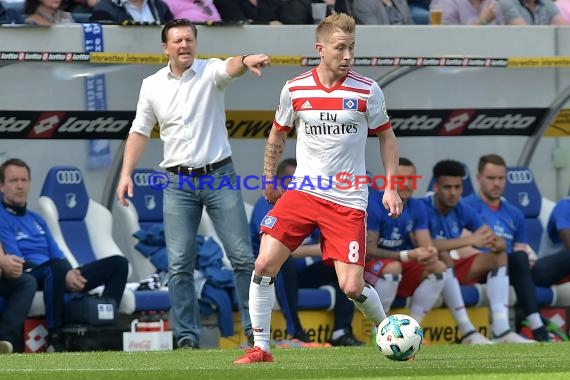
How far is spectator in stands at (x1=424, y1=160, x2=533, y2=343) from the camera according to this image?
13930mm

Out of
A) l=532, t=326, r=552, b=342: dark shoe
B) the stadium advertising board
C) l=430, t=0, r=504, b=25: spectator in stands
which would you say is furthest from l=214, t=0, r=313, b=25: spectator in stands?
l=532, t=326, r=552, b=342: dark shoe

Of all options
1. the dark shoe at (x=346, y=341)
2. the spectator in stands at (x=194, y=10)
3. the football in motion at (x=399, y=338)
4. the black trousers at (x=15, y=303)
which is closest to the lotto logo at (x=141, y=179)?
the spectator in stands at (x=194, y=10)

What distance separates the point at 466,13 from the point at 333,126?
20.9 ft

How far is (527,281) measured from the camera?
14.2 meters

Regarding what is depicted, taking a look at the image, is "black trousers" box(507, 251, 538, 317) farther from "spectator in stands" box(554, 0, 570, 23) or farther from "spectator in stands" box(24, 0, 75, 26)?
"spectator in stands" box(24, 0, 75, 26)

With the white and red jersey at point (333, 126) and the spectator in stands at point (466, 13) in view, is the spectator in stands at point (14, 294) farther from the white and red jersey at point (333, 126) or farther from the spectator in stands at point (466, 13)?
the spectator in stands at point (466, 13)

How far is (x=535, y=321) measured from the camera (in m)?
14.1

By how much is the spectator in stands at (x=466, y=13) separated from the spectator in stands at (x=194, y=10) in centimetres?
229

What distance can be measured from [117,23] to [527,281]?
4060mm

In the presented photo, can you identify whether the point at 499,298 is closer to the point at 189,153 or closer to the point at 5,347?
the point at 189,153

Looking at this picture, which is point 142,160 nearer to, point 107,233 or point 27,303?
point 107,233

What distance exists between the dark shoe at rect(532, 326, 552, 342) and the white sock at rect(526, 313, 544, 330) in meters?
0.03

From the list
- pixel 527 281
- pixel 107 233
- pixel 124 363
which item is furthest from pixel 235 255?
pixel 527 281

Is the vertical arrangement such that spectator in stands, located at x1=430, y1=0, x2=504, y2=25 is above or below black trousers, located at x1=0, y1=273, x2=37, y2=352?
above
